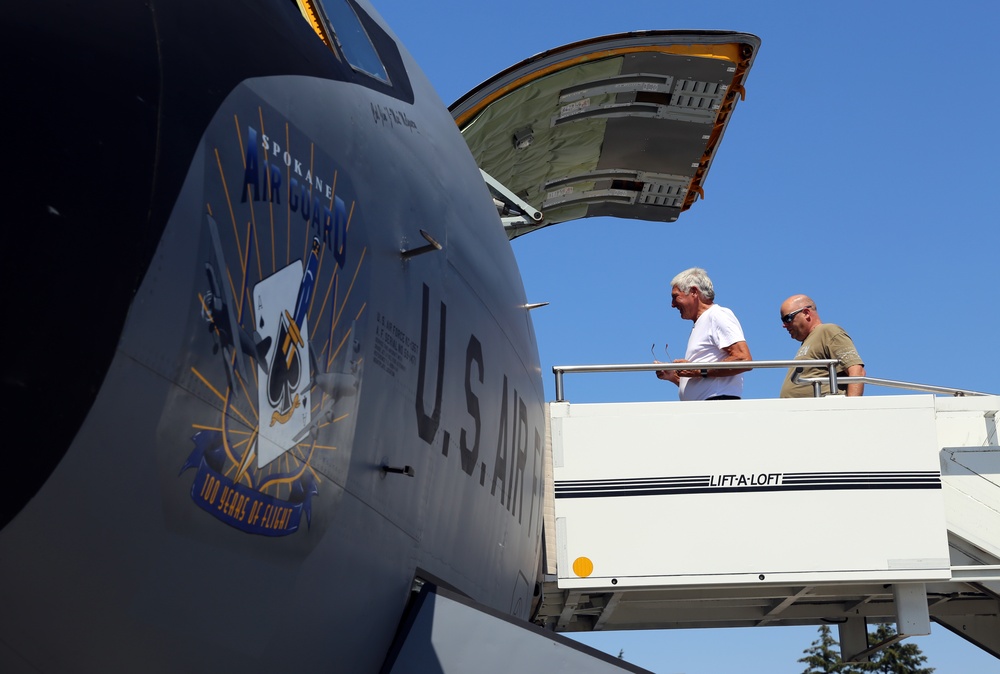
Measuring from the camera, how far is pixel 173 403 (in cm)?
215

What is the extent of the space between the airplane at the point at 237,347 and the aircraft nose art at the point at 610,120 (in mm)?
5409

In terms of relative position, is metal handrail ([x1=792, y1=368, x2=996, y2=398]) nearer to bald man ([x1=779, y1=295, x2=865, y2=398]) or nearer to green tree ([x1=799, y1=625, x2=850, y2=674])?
bald man ([x1=779, y1=295, x2=865, y2=398])

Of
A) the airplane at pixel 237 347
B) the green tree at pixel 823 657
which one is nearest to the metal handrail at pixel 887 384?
the airplane at pixel 237 347

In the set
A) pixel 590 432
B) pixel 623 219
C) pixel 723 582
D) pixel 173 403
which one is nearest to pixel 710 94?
pixel 623 219

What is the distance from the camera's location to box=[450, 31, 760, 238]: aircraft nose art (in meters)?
9.46

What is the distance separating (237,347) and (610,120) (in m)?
8.78

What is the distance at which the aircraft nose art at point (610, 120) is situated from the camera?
9461mm

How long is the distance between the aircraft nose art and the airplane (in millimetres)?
5409

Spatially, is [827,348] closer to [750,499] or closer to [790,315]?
[790,315]

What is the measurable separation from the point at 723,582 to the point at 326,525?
7249 millimetres

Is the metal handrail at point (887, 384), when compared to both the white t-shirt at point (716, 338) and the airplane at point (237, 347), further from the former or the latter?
the airplane at point (237, 347)

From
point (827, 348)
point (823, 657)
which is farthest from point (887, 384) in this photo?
point (823, 657)

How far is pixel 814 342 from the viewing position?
9.96m

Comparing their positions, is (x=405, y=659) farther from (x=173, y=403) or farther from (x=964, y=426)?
(x=964, y=426)
